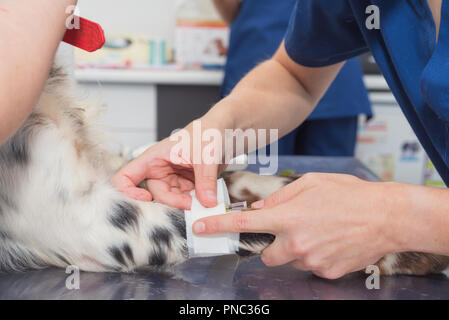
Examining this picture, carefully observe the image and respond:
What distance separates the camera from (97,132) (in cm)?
69

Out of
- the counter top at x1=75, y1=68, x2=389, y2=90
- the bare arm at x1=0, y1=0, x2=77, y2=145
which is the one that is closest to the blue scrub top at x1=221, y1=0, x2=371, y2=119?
the counter top at x1=75, y1=68, x2=389, y2=90

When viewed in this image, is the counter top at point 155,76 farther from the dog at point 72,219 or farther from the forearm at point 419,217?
the forearm at point 419,217

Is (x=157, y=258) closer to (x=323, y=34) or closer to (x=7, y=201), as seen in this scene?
(x=7, y=201)

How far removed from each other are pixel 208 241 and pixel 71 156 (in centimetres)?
20

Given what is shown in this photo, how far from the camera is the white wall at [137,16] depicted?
2346 millimetres

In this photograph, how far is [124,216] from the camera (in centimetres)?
57

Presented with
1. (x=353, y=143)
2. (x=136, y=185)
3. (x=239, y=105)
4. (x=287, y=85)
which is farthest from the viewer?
(x=353, y=143)

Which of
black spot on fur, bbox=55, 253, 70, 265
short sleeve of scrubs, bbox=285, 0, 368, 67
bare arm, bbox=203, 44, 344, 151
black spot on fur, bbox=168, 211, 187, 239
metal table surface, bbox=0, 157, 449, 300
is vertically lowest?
metal table surface, bbox=0, 157, 449, 300

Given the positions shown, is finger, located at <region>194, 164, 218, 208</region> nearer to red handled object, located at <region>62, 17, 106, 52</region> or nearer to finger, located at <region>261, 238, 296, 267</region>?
finger, located at <region>261, 238, 296, 267</region>

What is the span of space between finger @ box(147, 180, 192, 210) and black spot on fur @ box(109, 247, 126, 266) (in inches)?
3.7

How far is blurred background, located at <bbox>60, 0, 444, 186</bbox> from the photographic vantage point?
196 centimetres
